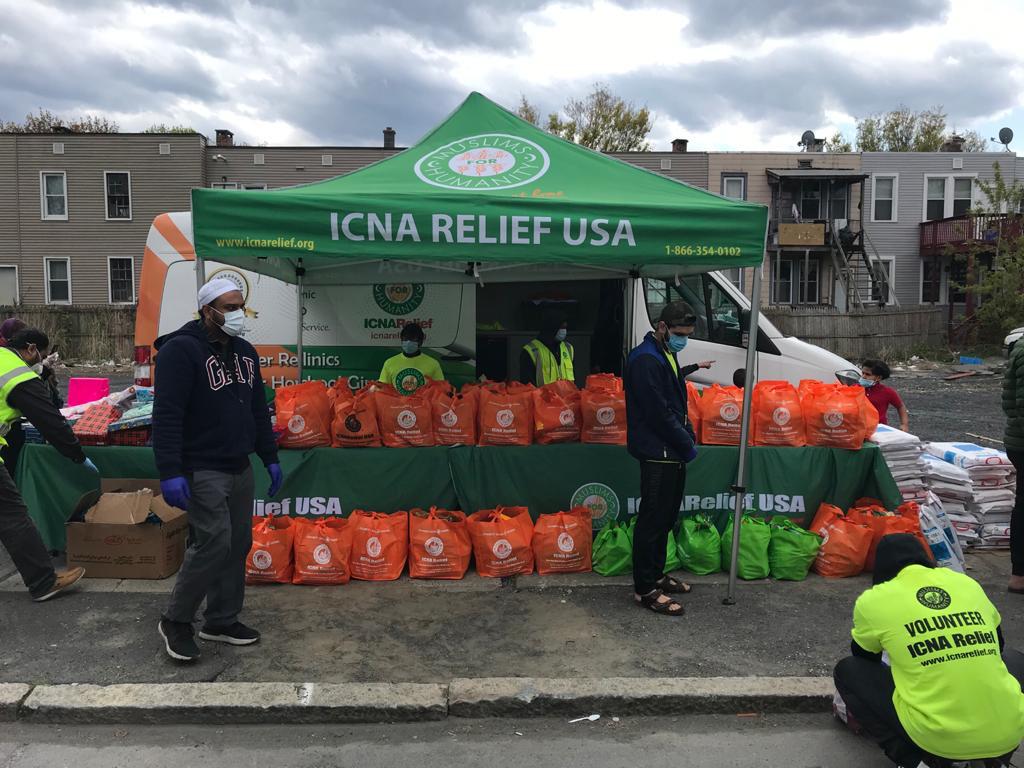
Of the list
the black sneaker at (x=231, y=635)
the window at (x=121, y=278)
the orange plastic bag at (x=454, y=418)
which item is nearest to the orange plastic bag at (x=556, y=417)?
the orange plastic bag at (x=454, y=418)

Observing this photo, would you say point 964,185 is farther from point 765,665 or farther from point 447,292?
Result: point 765,665

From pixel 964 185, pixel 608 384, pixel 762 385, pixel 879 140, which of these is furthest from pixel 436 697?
pixel 879 140

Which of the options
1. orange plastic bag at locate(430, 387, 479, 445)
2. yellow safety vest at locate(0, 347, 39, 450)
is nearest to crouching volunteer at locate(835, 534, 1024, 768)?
orange plastic bag at locate(430, 387, 479, 445)

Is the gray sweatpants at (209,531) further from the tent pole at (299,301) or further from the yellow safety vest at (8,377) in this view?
the tent pole at (299,301)

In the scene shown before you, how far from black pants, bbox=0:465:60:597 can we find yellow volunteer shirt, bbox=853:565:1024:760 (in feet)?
15.9

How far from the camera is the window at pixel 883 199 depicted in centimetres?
2938

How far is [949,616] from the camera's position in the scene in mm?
2770

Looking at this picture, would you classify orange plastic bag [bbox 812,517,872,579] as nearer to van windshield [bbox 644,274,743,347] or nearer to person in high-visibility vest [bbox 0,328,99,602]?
van windshield [bbox 644,274,743,347]

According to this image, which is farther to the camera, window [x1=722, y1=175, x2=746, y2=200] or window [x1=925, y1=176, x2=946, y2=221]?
window [x1=925, y1=176, x2=946, y2=221]

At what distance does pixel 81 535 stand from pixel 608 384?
3.90 m

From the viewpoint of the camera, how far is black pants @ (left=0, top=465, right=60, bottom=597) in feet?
15.8

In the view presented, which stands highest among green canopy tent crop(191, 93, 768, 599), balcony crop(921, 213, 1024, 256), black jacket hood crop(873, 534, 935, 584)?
balcony crop(921, 213, 1024, 256)

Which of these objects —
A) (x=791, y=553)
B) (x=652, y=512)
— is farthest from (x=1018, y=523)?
(x=652, y=512)

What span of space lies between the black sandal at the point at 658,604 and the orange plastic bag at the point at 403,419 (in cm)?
193
